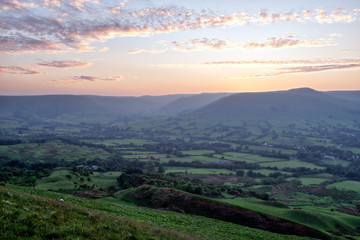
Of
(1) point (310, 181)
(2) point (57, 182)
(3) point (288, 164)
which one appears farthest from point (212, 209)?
(3) point (288, 164)

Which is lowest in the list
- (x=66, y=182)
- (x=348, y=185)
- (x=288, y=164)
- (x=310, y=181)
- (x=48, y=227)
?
(x=288, y=164)

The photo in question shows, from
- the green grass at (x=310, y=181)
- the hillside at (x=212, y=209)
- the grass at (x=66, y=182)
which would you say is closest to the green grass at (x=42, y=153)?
the grass at (x=66, y=182)

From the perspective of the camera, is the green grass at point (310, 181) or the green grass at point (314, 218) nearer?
the green grass at point (314, 218)

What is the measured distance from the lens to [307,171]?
169375mm

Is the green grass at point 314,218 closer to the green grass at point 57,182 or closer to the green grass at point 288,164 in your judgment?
the green grass at point 57,182

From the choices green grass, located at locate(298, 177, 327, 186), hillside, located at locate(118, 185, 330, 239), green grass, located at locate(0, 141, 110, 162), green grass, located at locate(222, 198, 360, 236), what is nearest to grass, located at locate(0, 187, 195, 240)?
hillside, located at locate(118, 185, 330, 239)

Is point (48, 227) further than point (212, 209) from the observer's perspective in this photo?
No

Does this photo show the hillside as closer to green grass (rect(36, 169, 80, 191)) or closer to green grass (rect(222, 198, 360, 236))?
green grass (rect(222, 198, 360, 236))

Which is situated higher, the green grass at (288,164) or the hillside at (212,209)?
the hillside at (212,209)

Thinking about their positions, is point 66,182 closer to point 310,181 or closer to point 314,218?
point 314,218

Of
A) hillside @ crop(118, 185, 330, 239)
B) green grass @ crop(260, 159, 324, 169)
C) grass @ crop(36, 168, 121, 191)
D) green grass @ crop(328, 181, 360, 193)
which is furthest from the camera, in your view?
green grass @ crop(260, 159, 324, 169)

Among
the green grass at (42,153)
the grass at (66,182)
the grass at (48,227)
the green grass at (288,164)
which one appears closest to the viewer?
the grass at (48,227)

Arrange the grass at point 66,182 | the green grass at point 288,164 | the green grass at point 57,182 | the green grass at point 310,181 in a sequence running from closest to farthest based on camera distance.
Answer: the green grass at point 57,182, the grass at point 66,182, the green grass at point 310,181, the green grass at point 288,164

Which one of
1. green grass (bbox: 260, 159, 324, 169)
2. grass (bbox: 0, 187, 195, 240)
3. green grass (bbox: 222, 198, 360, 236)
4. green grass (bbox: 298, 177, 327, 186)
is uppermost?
grass (bbox: 0, 187, 195, 240)
